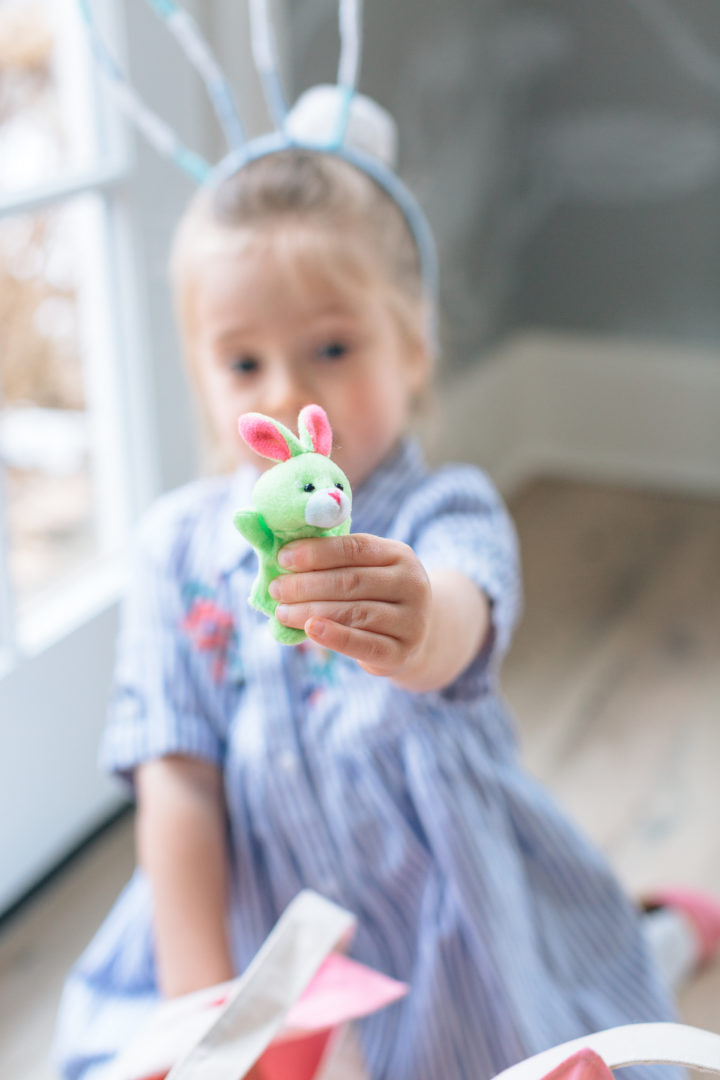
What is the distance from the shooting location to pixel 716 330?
5.87 feet

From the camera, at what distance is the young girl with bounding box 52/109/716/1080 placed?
0.63m

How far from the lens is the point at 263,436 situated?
1.08 feet

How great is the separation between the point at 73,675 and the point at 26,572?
0.14 m

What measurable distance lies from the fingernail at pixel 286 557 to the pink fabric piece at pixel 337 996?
176mm

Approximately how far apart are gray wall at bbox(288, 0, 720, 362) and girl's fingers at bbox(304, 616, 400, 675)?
1168 mm

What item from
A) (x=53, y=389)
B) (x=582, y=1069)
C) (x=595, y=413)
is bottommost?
(x=582, y=1069)

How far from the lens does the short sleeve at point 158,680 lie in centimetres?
74

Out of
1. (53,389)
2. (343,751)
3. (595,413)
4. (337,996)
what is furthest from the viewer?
(595,413)

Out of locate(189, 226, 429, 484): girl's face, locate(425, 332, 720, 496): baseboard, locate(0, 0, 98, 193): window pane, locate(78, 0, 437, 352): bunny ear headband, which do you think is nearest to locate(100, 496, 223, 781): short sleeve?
locate(189, 226, 429, 484): girl's face

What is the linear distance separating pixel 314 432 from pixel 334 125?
1.41 ft

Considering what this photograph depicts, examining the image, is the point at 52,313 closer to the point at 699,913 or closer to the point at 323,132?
the point at 323,132

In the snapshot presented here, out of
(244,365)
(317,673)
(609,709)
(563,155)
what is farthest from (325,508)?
(563,155)

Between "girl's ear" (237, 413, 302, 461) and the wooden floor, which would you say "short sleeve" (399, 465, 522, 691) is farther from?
the wooden floor

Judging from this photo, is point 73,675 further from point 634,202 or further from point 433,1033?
point 634,202
